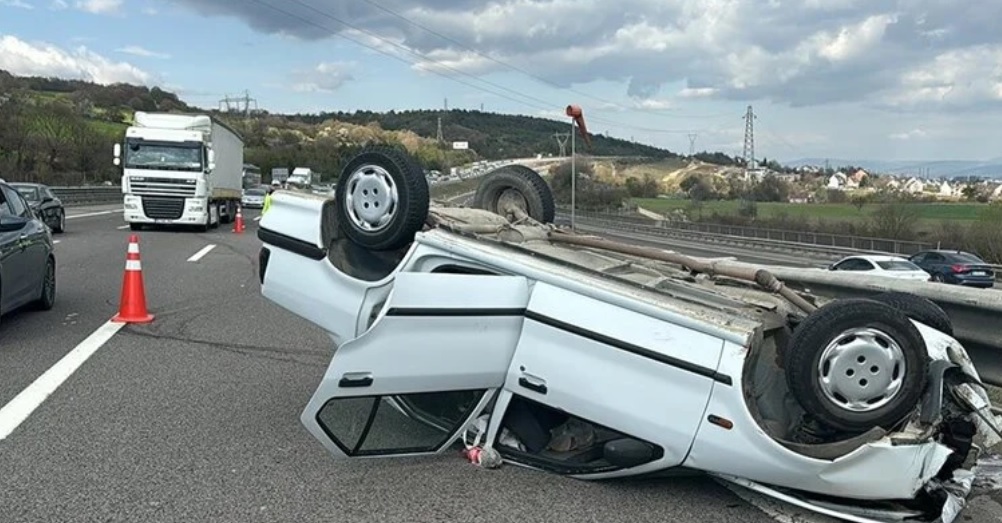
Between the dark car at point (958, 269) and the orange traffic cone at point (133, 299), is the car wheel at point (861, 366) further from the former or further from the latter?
the dark car at point (958, 269)

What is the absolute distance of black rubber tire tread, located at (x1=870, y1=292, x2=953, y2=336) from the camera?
4.76 metres

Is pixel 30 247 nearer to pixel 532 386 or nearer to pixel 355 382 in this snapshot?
pixel 355 382

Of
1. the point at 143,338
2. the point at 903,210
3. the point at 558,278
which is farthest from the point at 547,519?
the point at 903,210

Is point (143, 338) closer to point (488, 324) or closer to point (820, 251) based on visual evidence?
point (488, 324)

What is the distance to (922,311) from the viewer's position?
484 centimetres

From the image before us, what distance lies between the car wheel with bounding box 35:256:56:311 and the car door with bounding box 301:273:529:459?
6.63 meters

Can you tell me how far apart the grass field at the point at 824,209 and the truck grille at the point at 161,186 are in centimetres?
4082

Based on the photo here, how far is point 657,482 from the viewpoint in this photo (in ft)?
15.3

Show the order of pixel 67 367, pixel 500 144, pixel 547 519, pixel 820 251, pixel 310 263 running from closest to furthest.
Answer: pixel 547 519 < pixel 310 263 < pixel 67 367 < pixel 820 251 < pixel 500 144

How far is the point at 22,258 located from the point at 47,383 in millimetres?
2884

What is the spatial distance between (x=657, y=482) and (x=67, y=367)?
199 inches

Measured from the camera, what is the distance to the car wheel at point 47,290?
31.7 ft

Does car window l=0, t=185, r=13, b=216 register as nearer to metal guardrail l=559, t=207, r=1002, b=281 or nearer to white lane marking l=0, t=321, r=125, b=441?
white lane marking l=0, t=321, r=125, b=441

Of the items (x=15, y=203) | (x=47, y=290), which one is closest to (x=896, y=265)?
(x=47, y=290)
